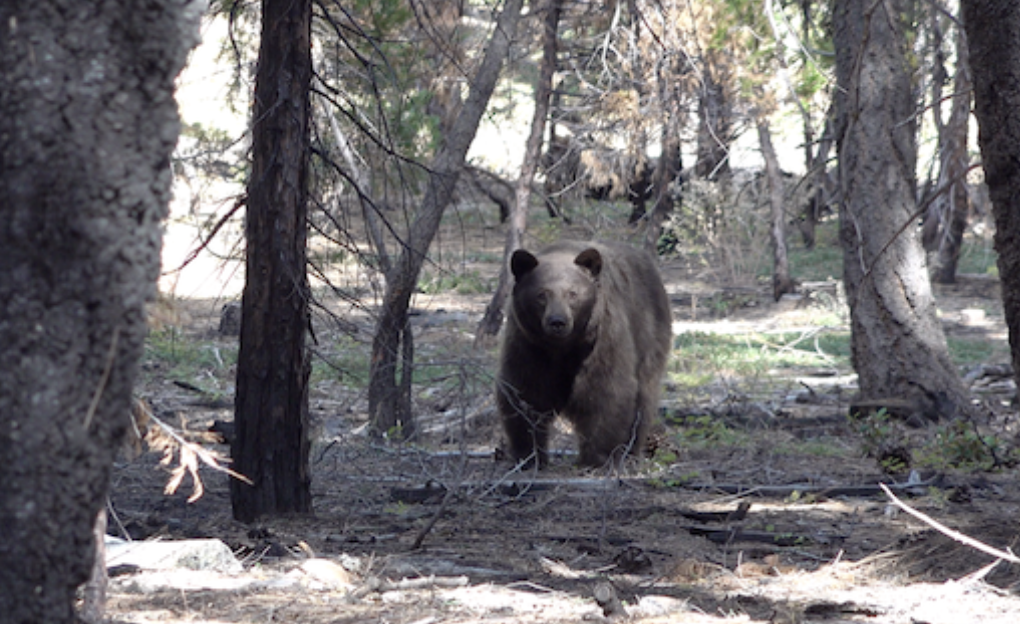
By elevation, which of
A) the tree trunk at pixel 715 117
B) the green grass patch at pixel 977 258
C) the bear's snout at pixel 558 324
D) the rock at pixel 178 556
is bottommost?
the rock at pixel 178 556

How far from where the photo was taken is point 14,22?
8.59 feet

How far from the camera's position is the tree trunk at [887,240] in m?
10.2

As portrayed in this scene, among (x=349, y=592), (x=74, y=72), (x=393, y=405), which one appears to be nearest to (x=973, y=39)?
(x=349, y=592)

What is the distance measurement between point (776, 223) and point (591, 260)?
12117mm

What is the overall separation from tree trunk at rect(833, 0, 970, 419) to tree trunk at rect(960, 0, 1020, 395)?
5382mm

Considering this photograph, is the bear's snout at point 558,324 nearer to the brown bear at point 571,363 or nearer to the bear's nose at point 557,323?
the bear's nose at point 557,323

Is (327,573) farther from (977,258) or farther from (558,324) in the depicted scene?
(977,258)

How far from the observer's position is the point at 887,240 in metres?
10.2

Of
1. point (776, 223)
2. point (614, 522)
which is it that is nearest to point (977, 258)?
point (776, 223)

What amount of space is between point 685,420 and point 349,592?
267 inches

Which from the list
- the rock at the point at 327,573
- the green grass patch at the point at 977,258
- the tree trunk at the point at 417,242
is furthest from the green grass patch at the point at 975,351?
the rock at the point at 327,573

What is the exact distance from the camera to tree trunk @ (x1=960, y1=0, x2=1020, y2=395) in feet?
15.3

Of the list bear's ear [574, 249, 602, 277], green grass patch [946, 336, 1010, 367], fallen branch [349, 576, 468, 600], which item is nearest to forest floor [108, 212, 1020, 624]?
fallen branch [349, 576, 468, 600]

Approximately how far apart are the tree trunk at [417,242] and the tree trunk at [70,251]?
607 centimetres
